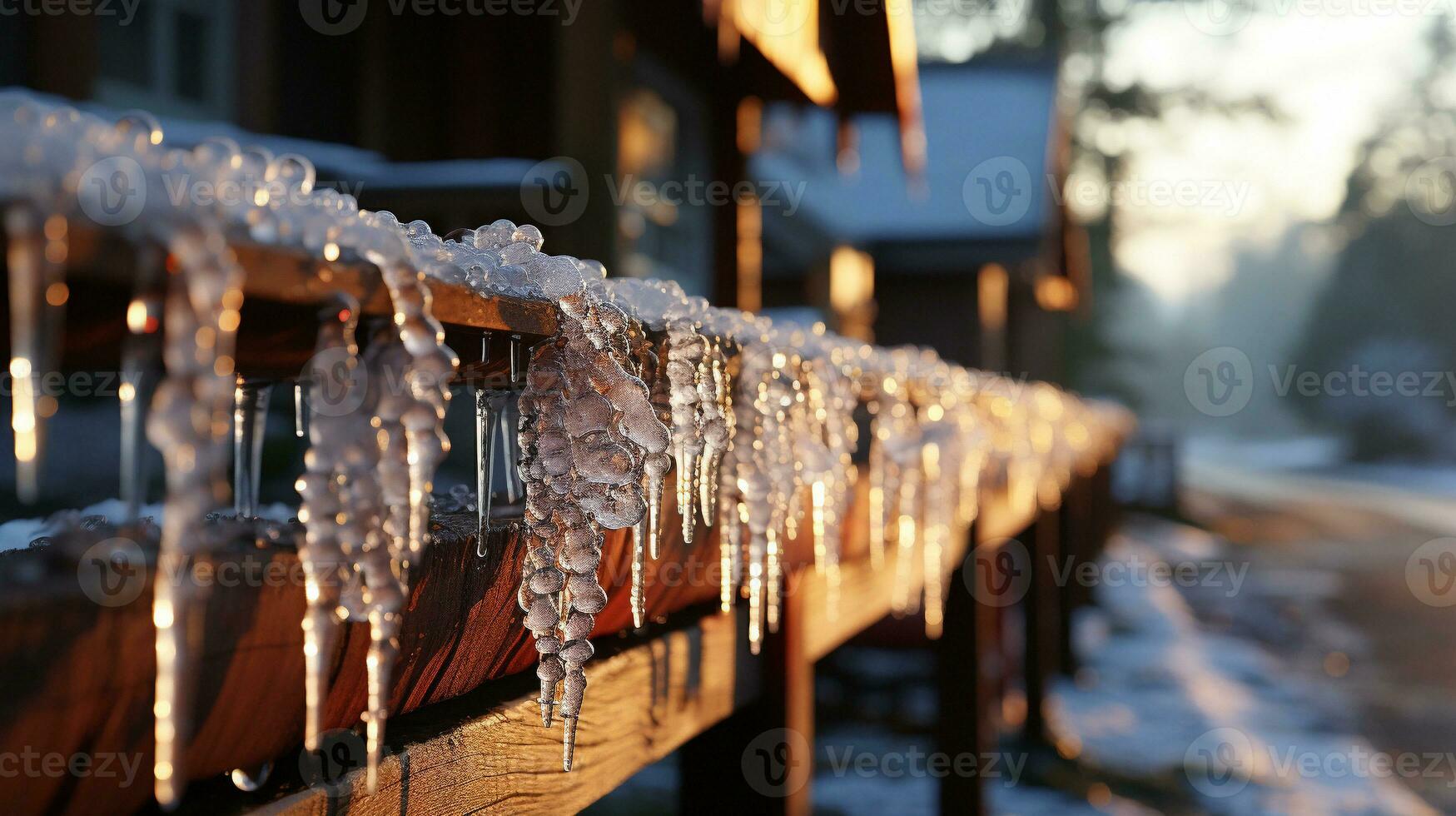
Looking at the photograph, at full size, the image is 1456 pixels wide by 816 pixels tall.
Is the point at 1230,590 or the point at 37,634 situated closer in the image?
the point at 37,634

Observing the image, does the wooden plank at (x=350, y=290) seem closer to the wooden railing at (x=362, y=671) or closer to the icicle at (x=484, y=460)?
the wooden railing at (x=362, y=671)

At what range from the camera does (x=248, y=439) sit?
1280 millimetres

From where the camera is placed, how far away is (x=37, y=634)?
65cm

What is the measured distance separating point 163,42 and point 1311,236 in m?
78.9

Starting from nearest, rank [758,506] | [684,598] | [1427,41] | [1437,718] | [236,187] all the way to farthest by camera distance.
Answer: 1. [236,187]
2. [758,506]
3. [684,598]
4. [1437,718]
5. [1427,41]

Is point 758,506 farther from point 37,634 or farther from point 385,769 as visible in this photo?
point 37,634

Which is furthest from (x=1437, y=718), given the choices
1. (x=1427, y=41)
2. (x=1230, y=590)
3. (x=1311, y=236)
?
(x=1311, y=236)
